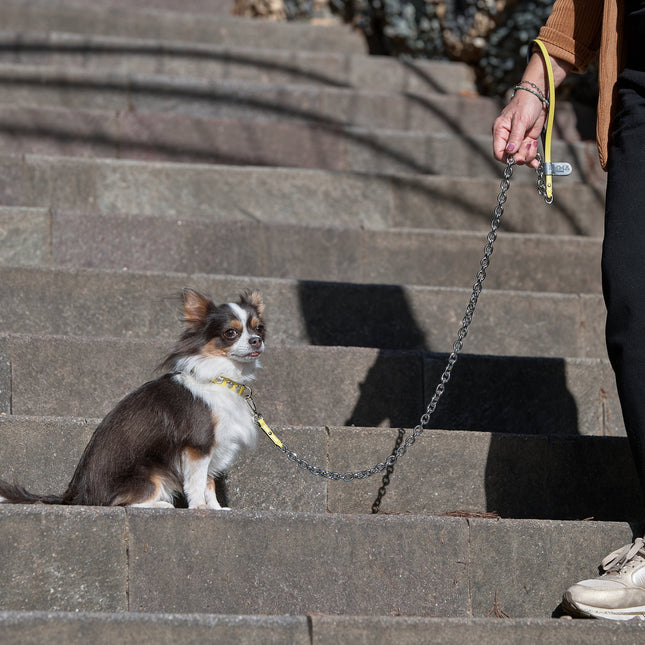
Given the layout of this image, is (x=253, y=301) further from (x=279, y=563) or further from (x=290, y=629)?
(x=290, y=629)

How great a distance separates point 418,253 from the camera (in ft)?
19.2

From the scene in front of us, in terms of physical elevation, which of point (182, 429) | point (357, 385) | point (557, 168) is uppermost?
point (557, 168)

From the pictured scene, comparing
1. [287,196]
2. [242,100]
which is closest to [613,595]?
[287,196]

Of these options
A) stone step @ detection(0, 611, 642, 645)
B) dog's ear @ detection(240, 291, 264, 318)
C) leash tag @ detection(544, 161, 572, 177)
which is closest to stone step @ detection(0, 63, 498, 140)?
dog's ear @ detection(240, 291, 264, 318)

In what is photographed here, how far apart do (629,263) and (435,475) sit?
131 centimetres

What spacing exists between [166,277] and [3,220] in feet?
3.56

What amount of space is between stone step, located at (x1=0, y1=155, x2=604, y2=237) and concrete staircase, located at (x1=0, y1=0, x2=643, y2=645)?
0.05ft

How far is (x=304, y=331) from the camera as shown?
520 cm

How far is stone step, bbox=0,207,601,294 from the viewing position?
18.0 feet

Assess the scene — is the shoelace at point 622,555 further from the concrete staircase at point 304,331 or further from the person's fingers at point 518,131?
the person's fingers at point 518,131

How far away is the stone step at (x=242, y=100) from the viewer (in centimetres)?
722

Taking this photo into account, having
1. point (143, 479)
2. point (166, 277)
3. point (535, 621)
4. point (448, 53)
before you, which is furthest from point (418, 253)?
point (448, 53)

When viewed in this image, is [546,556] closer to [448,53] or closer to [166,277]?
[166,277]

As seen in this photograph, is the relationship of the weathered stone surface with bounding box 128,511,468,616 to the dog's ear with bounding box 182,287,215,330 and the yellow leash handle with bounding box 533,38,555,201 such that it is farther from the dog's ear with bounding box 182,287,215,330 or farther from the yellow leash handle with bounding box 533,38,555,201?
the yellow leash handle with bounding box 533,38,555,201
